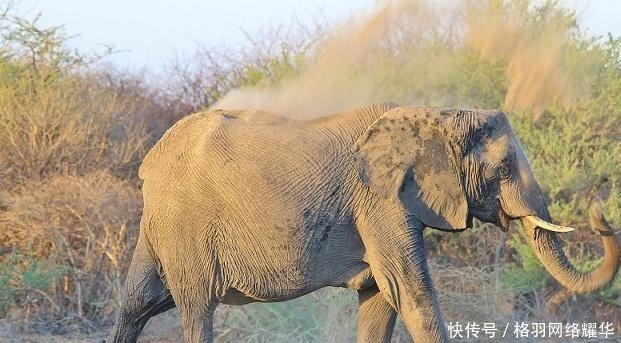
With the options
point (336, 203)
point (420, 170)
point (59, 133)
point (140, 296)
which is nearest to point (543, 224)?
point (420, 170)

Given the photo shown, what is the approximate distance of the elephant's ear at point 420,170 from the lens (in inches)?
274

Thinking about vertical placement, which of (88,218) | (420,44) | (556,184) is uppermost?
(420,44)

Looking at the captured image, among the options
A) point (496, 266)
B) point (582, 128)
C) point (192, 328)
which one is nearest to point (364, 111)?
point (192, 328)

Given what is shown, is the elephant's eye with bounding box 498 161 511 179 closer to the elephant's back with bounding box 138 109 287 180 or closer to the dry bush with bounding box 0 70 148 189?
the elephant's back with bounding box 138 109 287 180

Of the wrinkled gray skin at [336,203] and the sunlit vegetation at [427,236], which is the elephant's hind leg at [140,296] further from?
the sunlit vegetation at [427,236]

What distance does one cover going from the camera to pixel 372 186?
6941mm

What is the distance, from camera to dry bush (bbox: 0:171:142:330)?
12.0 meters

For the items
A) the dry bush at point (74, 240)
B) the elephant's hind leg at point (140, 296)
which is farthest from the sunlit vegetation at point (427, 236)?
the elephant's hind leg at point (140, 296)

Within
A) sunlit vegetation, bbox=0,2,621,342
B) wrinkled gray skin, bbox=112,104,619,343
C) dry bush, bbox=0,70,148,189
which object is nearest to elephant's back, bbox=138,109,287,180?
wrinkled gray skin, bbox=112,104,619,343

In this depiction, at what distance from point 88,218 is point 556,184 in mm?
4950

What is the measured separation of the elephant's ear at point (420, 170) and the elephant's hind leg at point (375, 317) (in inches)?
28.7

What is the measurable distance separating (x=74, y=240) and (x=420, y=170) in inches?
247

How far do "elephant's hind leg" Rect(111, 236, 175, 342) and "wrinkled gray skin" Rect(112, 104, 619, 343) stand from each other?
29 cm

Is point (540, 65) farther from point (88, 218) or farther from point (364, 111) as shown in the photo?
point (88, 218)
